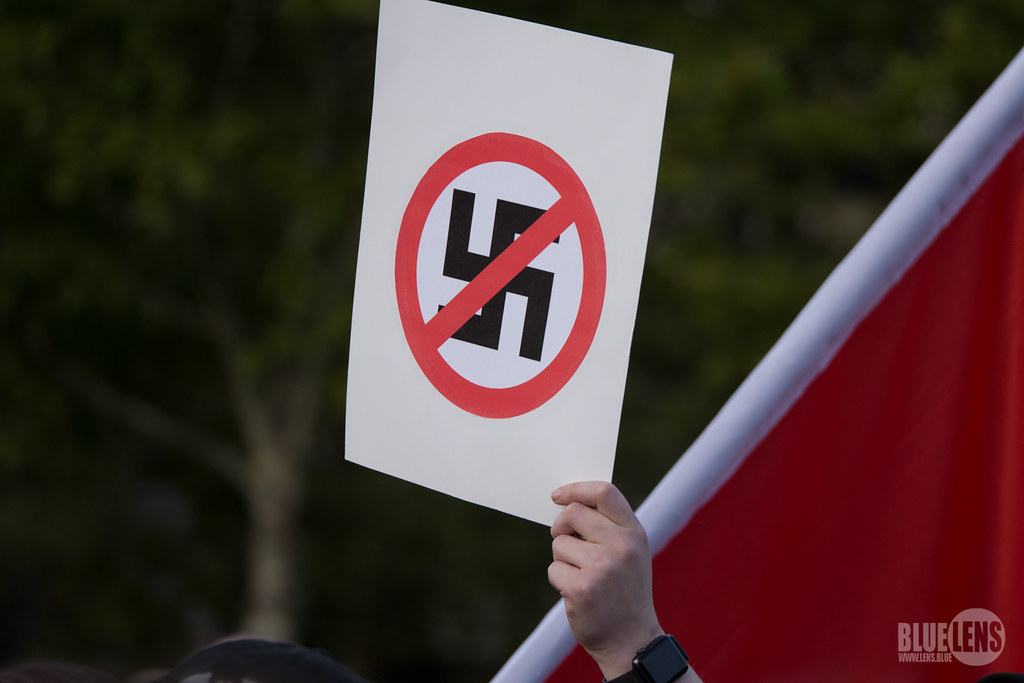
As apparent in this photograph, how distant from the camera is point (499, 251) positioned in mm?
1401

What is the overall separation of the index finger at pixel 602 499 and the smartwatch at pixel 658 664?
0.14 meters

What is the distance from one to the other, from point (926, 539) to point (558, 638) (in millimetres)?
567

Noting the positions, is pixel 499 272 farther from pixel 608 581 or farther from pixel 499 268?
pixel 608 581

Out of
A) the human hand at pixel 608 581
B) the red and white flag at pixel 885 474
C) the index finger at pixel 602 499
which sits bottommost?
the human hand at pixel 608 581

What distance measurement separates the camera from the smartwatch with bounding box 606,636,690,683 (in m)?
1.24

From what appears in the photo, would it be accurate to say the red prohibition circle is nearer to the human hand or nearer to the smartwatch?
the human hand

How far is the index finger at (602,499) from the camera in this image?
4.24ft

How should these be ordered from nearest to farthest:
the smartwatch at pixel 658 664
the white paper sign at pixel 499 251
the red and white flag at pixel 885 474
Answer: the smartwatch at pixel 658 664
the white paper sign at pixel 499 251
the red and white flag at pixel 885 474

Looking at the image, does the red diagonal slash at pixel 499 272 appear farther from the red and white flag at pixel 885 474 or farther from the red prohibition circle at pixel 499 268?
the red and white flag at pixel 885 474

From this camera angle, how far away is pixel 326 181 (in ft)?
20.8

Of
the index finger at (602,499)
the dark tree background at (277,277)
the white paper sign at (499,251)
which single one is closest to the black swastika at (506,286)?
the white paper sign at (499,251)

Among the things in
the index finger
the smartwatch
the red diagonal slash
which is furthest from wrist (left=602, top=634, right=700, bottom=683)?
the red diagonal slash

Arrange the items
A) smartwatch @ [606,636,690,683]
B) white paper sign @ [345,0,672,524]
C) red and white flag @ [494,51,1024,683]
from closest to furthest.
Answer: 1. smartwatch @ [606,636,690,683]
2. white paper sign @ [345,0,672,524]
3. red and white flag @ [494,51,1024,683]

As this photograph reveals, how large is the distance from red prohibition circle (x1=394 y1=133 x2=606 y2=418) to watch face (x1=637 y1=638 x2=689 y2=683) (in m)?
0.32
